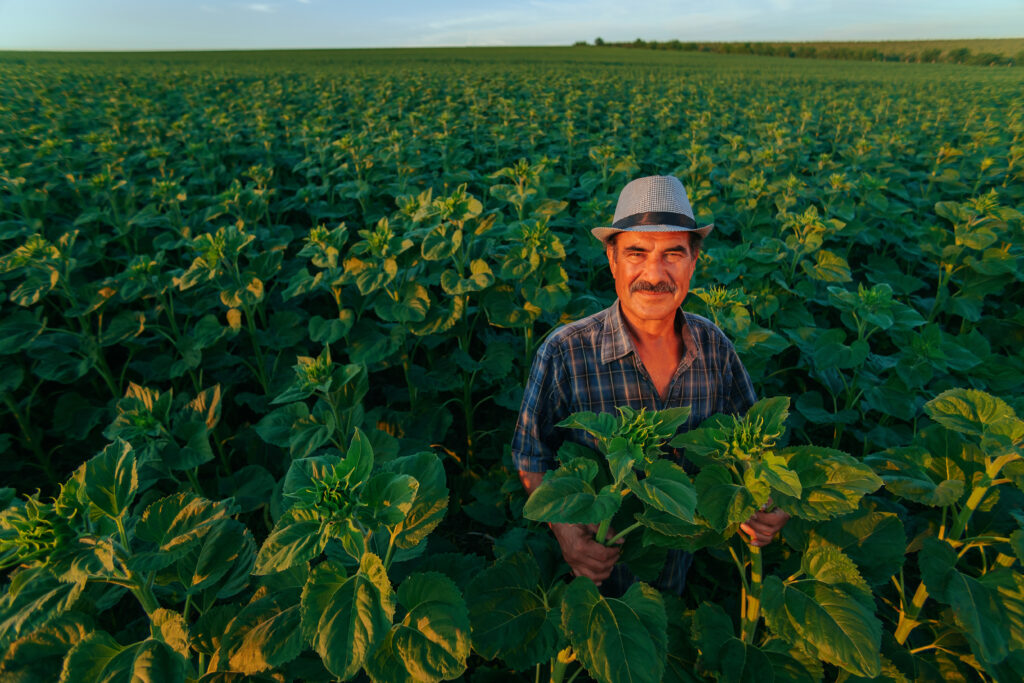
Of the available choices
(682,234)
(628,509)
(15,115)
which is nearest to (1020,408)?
(682,234)

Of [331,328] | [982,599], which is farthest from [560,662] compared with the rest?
[331,328]

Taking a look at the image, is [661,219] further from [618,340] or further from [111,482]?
[111,482]

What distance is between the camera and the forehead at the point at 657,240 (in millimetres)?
2205

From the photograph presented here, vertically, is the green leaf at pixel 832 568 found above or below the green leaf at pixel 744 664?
above

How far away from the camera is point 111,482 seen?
1509 mm

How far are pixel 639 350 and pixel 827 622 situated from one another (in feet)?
4.42

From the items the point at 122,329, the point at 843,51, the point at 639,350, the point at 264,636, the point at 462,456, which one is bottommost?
the point at 462,456

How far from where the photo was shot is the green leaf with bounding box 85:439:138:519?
147 centimetres

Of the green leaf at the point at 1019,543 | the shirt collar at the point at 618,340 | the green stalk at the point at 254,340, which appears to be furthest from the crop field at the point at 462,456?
the shirt collar at the point at 618,340

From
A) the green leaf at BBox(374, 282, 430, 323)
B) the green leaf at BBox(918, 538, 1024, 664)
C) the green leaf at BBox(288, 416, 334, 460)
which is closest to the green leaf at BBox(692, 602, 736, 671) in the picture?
the green leaf at BBox(918, 538, 1024, 664)

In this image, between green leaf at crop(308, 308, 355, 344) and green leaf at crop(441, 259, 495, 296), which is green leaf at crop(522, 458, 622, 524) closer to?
green leaf at crop(441, 259, 495, 296)

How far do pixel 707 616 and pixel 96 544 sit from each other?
6.46ft

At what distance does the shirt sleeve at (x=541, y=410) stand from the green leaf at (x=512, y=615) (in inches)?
25.6

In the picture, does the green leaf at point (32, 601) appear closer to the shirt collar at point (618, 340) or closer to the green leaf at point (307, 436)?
the green leaf at point (307, 436)
